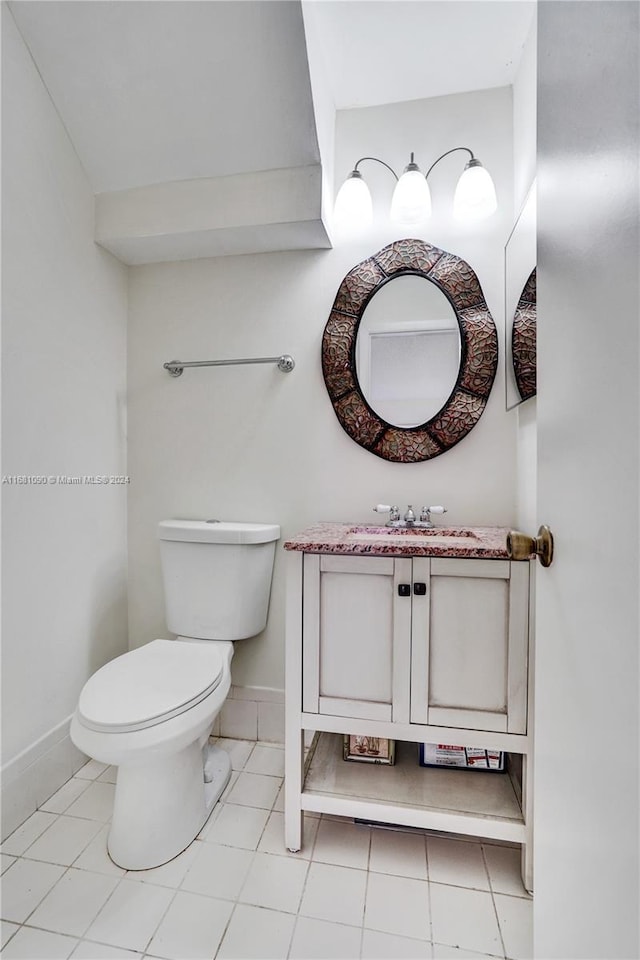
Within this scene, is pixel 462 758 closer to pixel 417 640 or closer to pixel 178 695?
pixel 417 640

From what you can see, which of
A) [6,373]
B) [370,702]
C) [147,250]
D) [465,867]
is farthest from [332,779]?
[147,250]

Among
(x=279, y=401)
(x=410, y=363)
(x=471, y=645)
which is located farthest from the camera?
(x=279, y=401)

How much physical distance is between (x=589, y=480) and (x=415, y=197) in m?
1.43

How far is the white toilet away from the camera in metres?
1.16

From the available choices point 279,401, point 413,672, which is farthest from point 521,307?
point 413,672

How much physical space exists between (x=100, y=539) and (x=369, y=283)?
1.37m

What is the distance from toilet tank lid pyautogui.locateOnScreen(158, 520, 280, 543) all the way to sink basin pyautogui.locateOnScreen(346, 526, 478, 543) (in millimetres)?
317

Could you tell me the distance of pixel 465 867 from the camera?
126cm

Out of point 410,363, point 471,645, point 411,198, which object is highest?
point 411,198

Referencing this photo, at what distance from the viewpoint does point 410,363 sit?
5.49 ft

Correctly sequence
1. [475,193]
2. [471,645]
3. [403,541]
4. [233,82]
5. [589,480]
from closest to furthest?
1. [589,480]
2. [471,645]
3. [403,541]
4. [233,82]
5. [475,193]

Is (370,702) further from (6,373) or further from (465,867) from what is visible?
(6,373)

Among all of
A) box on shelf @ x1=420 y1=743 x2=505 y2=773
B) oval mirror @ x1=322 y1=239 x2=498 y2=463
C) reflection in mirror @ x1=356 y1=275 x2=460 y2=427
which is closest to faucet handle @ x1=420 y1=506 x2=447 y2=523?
oval mirror @ x1=322 y1=239 x2=498 y2=463

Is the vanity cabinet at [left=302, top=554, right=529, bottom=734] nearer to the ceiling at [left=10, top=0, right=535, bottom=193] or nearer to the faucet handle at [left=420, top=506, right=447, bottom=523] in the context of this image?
the faucet handle at [left=420, top=506, right=447, bottom=523]
